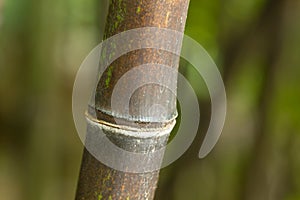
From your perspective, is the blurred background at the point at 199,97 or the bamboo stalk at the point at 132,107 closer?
the bamboo stalk at the point at 132,107

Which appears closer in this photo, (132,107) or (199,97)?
(132,107)

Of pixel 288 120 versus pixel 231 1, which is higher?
pixel 231 1

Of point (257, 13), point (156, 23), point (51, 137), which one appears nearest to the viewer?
point (156, 23)

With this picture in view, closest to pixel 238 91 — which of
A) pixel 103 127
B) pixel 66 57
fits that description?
pixel 66 57

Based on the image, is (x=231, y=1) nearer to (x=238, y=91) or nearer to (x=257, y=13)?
(x=257, y=13)
